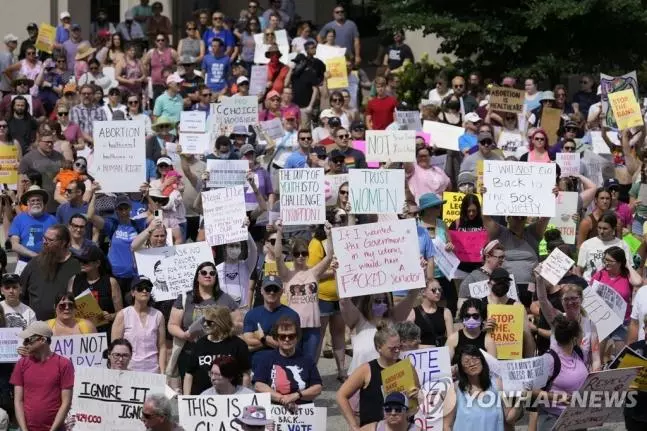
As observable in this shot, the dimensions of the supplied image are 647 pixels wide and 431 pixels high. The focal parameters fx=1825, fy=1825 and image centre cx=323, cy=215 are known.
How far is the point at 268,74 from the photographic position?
24703 mm

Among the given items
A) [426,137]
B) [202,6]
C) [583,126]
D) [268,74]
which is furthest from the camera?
[202,6]

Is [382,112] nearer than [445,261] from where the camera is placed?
No

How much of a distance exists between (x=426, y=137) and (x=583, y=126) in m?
2.70

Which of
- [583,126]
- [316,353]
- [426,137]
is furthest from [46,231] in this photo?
[583,126]

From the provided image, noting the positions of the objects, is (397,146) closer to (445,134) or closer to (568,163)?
(445,134)

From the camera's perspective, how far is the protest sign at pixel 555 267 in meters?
14.8

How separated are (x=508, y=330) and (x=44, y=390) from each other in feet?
11.8

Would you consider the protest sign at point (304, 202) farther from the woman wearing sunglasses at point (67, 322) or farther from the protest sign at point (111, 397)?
the protest sign at point (111, 397)

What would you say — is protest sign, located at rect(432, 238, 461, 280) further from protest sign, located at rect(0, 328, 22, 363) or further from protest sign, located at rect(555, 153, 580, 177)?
protest sign, located at rect(0, 328, 22, 363)

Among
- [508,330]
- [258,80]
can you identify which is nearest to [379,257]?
[508,330]

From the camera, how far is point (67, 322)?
564 inches

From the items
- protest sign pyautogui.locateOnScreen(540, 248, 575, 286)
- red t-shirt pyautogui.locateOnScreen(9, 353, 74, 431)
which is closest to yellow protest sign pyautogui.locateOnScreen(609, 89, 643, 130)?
protest sign pyautogui.locateOnScreen(540, 248, 575, 286)

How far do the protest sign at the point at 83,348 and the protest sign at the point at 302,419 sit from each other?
1.70 meters

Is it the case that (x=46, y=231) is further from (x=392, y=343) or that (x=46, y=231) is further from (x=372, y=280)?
(x=392, y=343)
